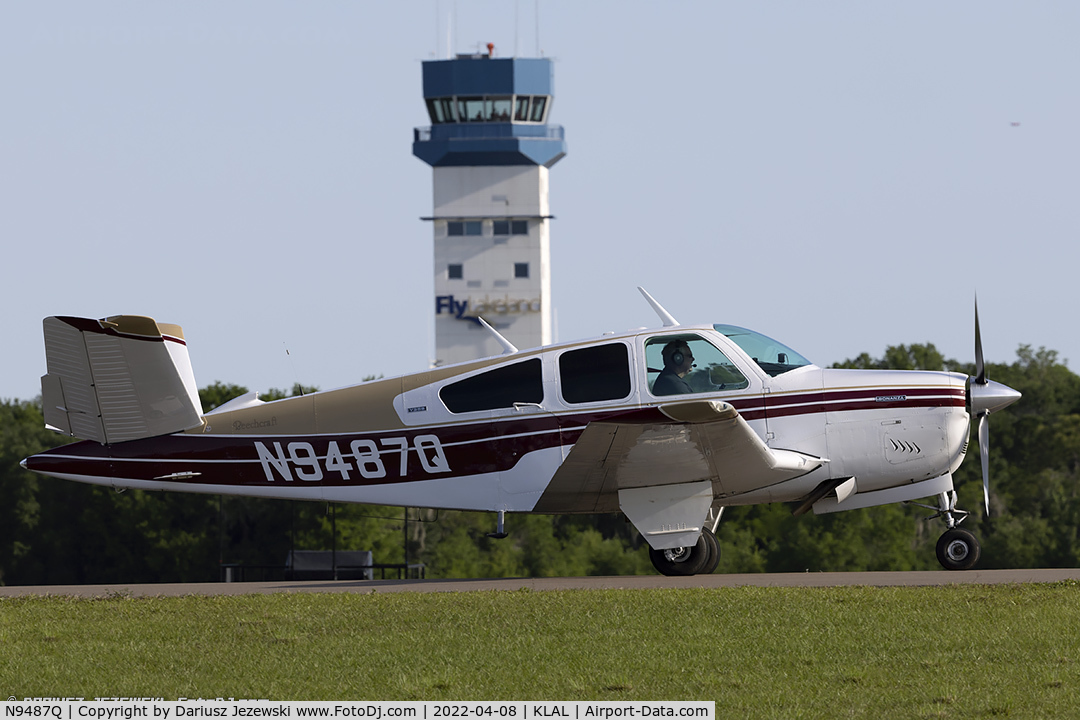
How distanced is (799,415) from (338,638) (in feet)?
17.5

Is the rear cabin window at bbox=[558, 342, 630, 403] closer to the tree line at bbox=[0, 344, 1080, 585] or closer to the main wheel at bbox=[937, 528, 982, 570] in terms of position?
the main wheel at bbox=[937, 528, 982, 570]

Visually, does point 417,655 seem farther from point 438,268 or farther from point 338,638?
point 438,268

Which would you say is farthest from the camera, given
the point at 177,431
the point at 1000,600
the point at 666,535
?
the point at 177,431

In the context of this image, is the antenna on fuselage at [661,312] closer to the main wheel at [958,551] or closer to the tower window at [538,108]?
the main wheel at [958,551]

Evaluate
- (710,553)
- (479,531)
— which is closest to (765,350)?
(710,553)

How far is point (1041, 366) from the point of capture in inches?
3875

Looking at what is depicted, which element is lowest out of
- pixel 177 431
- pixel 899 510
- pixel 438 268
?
pixel 899 510

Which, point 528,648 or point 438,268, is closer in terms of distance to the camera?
point 528,648

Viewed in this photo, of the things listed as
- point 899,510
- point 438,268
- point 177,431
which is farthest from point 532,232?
point 177,431

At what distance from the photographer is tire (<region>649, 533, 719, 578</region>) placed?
14117mm

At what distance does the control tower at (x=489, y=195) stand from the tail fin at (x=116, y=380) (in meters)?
78.7

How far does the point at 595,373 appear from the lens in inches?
547
